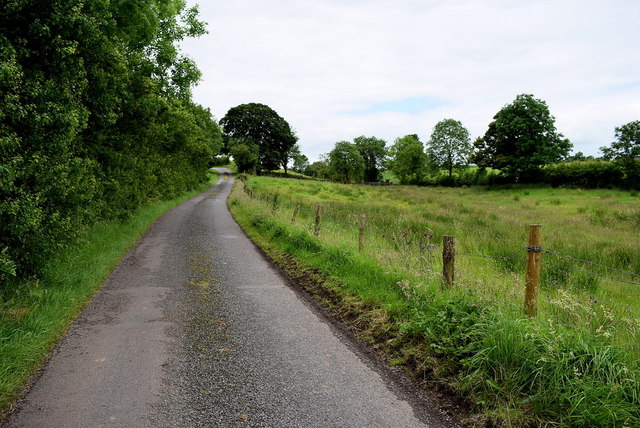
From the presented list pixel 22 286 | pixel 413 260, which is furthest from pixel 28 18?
pixel 413 260

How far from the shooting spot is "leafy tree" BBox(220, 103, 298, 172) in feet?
266

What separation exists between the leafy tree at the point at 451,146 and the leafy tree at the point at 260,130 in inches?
1370

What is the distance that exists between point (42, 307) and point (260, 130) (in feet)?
263

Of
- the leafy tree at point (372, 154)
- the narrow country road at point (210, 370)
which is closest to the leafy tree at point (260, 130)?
the leafy tree at point (372, 154)

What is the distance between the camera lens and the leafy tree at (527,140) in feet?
140

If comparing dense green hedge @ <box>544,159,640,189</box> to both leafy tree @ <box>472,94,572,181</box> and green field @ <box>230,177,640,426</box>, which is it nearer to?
leafy tree @ <box>472,94,572,181</box>

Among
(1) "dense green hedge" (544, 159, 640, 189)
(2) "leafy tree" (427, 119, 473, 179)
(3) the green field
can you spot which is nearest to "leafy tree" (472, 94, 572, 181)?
(1) "dense green hedge" (544, 159, 640, 189)

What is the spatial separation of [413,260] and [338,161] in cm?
7113

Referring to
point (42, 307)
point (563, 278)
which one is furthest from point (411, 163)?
point (42, 307)

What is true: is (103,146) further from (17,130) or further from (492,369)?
(492,369)

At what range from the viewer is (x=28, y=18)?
6.02 metres

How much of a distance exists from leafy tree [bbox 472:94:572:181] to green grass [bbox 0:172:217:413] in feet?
148

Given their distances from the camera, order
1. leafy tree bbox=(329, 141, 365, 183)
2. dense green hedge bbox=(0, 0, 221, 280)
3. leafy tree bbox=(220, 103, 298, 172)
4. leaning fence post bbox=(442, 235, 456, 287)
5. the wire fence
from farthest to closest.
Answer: leafy tree bbox=(220, 103, 298, 172) < leafy tree bbox=(329, 141, 365, 183) < leaning fence post bbox=(442, 235, 456, 287) < dense green hedge bbox=(0, 0, 221, 280) < the wire fence

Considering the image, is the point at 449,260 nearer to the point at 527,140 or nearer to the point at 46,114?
the point at 46,114
